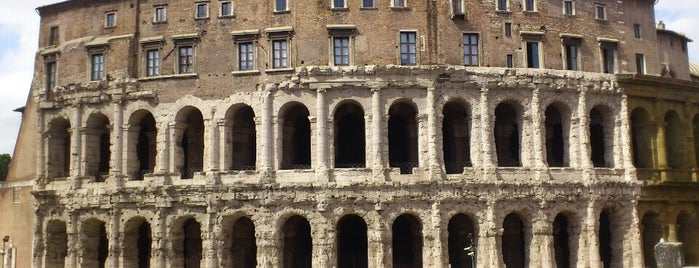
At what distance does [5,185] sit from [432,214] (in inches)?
921

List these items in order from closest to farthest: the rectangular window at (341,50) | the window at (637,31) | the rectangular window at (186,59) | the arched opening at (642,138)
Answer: the rectangular window at (341,50) < the rectangular window at (186,59) < the arched opening at (642,138) < the window at (637,31)

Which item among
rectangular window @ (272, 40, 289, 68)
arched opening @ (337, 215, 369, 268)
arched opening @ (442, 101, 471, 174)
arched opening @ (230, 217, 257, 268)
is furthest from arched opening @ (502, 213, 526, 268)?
rectangular window @ (272, 40, 289, 68)

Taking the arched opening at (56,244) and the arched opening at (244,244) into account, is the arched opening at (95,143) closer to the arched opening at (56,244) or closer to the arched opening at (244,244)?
the arched opening at (56,244)

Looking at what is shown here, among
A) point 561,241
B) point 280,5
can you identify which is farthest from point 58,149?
point 561,241

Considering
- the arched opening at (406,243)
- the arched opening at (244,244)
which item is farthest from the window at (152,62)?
the arched opening at (406,243)

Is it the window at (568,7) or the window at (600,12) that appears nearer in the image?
the window at (568,7)

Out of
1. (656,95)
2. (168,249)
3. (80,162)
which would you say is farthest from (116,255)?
(656,95)

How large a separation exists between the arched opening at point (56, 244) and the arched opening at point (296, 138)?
12179 millimetres

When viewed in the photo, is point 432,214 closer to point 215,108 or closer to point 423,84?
point 423,84

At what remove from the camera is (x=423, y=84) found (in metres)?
32.9

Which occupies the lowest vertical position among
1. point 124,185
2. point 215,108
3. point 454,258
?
point 454,258

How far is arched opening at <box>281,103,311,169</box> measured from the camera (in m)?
34.8

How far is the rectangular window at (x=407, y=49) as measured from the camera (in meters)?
33.5

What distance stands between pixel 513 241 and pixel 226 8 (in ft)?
56.0
